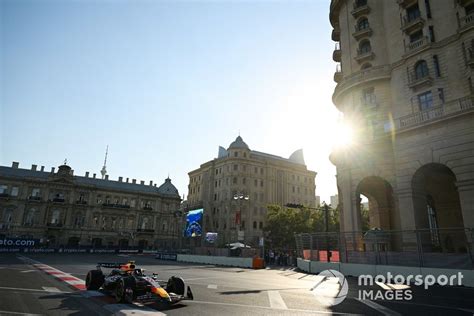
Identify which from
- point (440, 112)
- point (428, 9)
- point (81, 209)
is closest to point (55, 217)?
point (81, 209)

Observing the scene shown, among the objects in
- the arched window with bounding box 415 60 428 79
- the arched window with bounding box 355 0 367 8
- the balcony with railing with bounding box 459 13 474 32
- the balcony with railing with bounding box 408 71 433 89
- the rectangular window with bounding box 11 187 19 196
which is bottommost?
the rectangular window with bounding box 11 187 19 196

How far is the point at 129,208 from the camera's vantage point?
74.1 m

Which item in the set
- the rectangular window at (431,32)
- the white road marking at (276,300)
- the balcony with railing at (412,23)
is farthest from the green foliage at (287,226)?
the white road marking at (276,300)

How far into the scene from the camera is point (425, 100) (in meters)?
23.8

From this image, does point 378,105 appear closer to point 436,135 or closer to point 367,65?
point 367,65

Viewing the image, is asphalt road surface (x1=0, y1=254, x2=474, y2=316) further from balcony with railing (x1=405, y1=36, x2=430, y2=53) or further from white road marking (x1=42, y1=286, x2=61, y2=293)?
balcony with railing (x1=405, y1=36, x2=430, y2=53)

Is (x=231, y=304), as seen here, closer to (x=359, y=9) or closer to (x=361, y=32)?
(x=361, y=32)

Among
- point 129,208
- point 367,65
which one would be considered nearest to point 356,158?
point 367,65

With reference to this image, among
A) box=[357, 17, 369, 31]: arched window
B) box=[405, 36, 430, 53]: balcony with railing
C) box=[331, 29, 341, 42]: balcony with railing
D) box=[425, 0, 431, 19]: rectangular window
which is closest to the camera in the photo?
box=[405, 36, 430, 53]: balcony with railing

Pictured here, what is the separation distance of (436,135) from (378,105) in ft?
22.8

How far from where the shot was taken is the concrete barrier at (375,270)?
14497 millimetres

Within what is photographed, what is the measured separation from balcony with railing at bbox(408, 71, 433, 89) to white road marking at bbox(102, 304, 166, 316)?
973 inches

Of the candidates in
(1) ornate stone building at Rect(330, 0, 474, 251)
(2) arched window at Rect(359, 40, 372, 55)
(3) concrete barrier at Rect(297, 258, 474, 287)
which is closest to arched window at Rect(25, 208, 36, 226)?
(3) concrete barrier at Rect(297, 258, 474, 287)

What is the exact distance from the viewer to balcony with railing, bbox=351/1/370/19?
96.9ft
